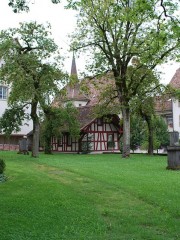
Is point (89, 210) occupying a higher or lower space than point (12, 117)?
lower

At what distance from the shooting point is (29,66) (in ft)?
91.4

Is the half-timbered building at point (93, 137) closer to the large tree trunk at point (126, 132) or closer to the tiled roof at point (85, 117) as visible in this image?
the tiled roof at point (85, 117)

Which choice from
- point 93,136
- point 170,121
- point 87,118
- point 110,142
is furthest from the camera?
point 170,121

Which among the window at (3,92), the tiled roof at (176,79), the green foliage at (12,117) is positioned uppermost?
the tiled roof at (176,79)

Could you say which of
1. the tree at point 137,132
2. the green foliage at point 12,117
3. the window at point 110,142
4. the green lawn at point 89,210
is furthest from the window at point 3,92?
the green lawn at point 89,210

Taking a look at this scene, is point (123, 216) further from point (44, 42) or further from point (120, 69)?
point (120, 69)

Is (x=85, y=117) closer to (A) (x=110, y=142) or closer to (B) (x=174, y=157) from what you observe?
(A) (x=110, y=142)

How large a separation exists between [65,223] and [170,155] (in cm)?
1288

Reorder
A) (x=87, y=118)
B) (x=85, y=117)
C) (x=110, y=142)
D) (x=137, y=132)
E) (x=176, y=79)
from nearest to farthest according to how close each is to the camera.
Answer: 1. (x=87, y=118)
2. (x=85, y=117)
3. (x=137, y=132)
4. (x=110, y=142)
5. (x=176, y=79)

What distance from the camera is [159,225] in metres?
7.56

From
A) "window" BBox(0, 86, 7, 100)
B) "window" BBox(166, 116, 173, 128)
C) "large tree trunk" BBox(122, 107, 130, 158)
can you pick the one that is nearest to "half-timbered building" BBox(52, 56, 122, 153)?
"window" BBox(0, 86, 7, 100)

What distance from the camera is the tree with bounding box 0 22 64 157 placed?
27.4 meters

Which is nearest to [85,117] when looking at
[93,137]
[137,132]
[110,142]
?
[93,137]

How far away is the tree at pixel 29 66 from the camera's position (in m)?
27.4
